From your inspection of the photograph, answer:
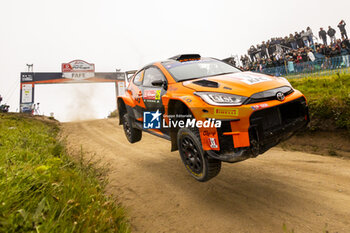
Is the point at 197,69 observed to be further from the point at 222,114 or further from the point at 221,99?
the point at 222,114

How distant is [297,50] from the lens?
48.8 ft

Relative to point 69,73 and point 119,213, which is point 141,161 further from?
point 69,73

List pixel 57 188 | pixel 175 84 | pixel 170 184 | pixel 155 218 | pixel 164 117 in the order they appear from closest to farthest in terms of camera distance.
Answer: pixel 57 188 < pixel 155 218 < pixel 175 84 < pixel 164 117 < pixel 170 184

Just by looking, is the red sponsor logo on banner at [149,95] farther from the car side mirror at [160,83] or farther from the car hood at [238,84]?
the car hood at [238,84]

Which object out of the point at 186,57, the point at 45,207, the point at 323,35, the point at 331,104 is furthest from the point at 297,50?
the point at 45,207

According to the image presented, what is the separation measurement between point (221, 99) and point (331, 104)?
4.57 metres

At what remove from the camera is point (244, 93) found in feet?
8.59

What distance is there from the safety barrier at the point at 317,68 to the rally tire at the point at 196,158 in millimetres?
9648

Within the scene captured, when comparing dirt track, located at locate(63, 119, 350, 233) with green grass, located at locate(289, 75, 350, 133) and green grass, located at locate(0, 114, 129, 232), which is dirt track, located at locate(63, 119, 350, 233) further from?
green grass, located at locate(289, 75, 350, 133)

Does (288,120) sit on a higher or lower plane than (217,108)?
lower

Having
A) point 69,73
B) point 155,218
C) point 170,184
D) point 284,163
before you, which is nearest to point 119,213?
point 155,218

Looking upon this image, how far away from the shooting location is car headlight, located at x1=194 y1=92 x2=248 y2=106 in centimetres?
258

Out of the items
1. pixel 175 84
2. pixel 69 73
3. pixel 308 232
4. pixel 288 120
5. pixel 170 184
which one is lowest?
pixel 308 232

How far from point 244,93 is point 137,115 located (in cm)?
283
